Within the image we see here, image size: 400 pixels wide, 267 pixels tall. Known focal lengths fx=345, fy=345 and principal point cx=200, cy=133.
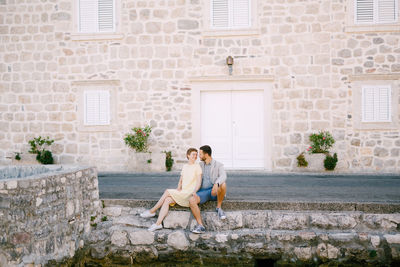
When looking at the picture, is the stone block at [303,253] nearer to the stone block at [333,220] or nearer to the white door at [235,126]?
the stone block at [333,220]

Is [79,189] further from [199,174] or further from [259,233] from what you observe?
[259,233]

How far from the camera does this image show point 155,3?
988 cm

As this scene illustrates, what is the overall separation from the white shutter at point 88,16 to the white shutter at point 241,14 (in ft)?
13.3

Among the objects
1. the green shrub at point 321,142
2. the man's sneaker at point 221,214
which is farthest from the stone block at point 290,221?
the green shrub at point 321,142

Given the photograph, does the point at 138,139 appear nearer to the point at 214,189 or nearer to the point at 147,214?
the point at 147,214

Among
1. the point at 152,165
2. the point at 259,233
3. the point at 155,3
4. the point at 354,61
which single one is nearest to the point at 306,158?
the point at 354,61

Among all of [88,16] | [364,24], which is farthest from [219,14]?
[364,24]

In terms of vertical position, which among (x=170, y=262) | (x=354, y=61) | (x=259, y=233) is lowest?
(x=170, y=262)

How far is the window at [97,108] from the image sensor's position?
10.1 meters

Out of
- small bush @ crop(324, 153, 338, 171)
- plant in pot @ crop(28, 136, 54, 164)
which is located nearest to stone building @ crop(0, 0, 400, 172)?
plant in pot @ crop(28, 136, 54, 164)

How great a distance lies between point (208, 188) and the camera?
5293 mm

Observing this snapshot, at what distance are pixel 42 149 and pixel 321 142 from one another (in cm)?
791

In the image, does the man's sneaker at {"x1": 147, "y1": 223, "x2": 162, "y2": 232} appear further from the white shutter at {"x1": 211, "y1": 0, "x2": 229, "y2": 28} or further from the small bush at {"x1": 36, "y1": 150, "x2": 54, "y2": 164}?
the white shutter at {"x1": 211, "y1": 0, "x2": 229, "y2": 28}

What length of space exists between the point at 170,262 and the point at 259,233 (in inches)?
55.4
